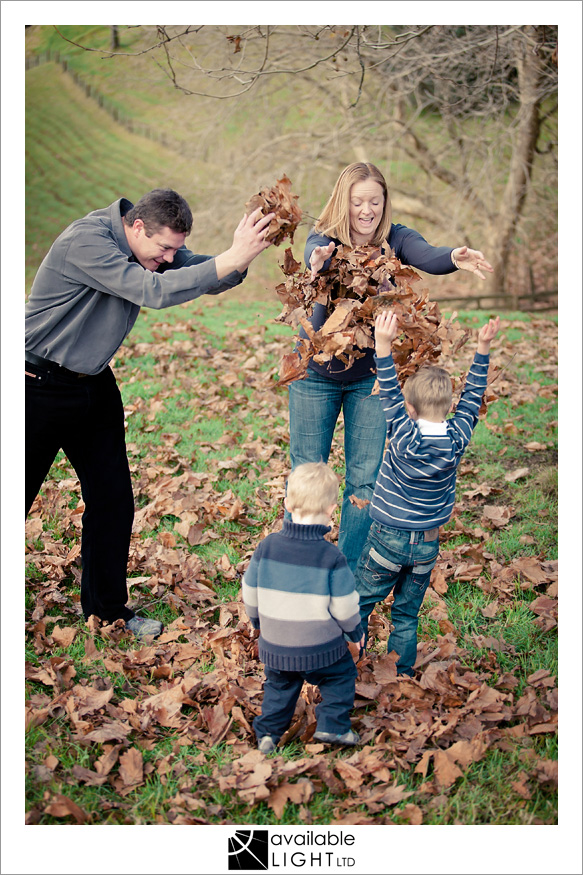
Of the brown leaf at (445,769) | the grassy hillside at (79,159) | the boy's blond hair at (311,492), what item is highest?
the grassy hillside at (79,159)

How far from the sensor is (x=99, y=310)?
342cm

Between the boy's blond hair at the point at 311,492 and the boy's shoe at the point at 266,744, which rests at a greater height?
the boy's blond hair at the point at 311,492

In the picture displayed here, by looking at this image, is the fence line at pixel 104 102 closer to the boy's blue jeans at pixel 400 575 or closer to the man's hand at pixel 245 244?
the man's hand at pixel 245 244

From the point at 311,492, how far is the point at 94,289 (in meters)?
1.42

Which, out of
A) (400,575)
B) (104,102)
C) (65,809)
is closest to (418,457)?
(400,575)

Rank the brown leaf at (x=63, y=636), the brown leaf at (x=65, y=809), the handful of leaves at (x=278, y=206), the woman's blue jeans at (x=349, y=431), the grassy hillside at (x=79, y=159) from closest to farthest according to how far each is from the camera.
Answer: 1. the brown leaf at (x=65, y=809)
2. the handful of leaves at (x=278, y=206)
3. the woman's blue jeans at (x=349, y=431)
4. the brown leaf at (x=63, y=636)
5. the grassy hillside at (x=79, y=159)

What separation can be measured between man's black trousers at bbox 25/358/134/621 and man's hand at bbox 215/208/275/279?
2.96ft

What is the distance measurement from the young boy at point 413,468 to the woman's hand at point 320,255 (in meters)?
0.40

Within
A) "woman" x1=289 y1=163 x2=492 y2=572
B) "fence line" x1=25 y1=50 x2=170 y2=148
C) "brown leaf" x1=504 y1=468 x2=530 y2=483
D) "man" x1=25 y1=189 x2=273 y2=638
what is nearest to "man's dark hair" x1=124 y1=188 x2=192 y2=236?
"man" x1=25 y1=189 x2=273 y2=638

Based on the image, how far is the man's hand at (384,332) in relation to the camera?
3.12 m

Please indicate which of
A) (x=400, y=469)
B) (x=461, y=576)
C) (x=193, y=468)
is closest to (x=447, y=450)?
(x=400, y=469)

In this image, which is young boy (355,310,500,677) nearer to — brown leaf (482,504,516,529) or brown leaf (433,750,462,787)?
brown leaf (433,750,462,787)

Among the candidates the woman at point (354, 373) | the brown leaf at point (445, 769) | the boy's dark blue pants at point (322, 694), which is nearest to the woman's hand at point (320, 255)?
the woman at point (354, 373)

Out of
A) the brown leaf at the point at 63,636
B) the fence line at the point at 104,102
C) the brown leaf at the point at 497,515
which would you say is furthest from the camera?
the fence line at the point at 104,102
